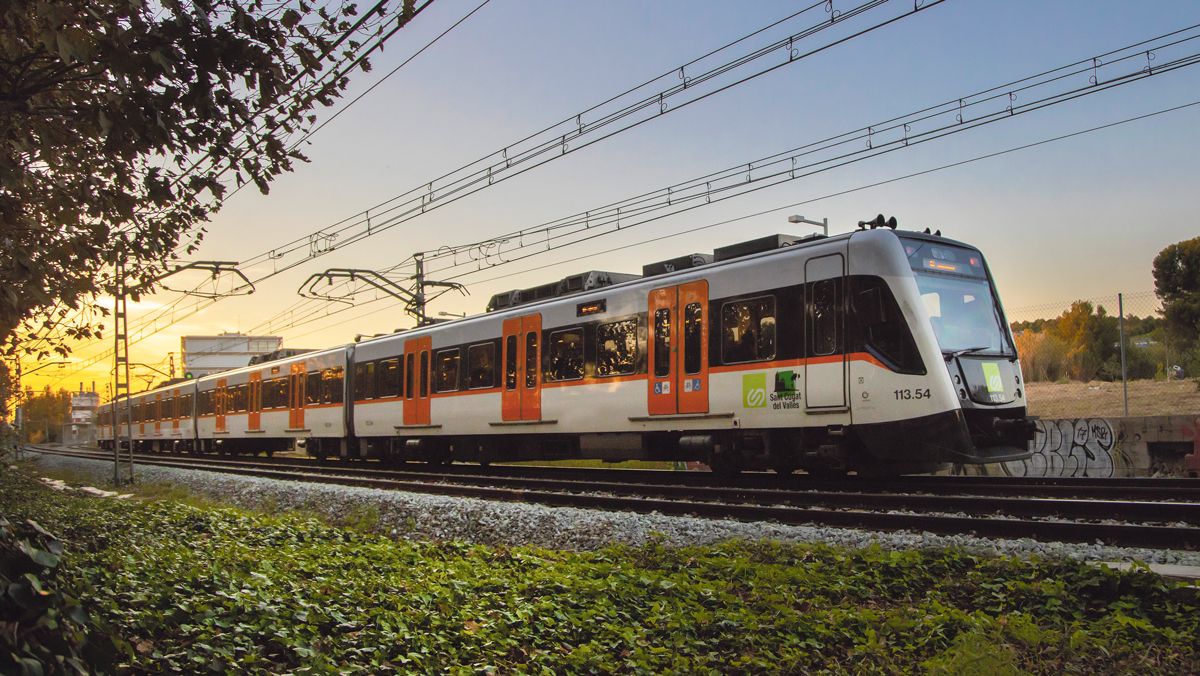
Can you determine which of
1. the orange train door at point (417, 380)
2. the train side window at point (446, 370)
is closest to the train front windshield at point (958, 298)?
the train side window at point (446, 370)

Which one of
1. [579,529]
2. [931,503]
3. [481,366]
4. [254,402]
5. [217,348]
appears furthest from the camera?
[217,348]

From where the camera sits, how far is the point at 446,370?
757 inches

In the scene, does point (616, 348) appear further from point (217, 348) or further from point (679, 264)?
point (217, 348)

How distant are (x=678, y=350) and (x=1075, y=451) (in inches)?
351

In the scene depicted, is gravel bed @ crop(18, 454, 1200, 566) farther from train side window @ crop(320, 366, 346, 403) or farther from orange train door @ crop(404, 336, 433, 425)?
train side window @ crop(320, 366, 346, 403)

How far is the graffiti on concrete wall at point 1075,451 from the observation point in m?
16.2

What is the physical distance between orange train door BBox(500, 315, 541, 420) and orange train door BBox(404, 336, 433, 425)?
11.0 feet

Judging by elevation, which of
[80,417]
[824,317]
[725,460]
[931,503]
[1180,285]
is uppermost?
[1180,285]

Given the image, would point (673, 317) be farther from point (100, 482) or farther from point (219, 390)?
point (219, 390)

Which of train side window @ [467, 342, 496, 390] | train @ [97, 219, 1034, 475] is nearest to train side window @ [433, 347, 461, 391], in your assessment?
train @ [97, 219, 1034, 475]

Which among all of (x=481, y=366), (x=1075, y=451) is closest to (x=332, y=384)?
(x=481, y=366)

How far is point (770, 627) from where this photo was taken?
526 centimetres

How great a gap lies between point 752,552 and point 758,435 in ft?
16.9

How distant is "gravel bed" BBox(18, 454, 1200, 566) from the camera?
718 centimetres
